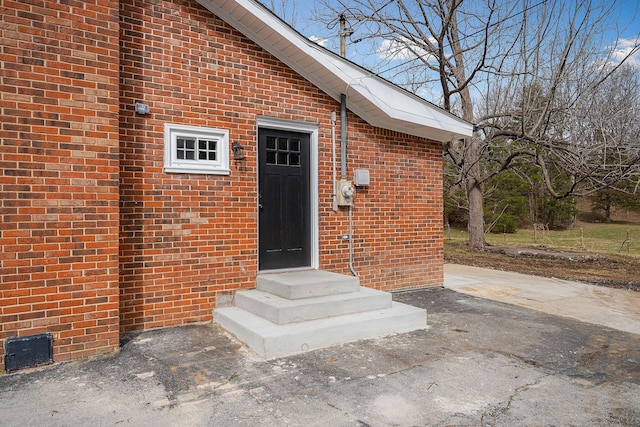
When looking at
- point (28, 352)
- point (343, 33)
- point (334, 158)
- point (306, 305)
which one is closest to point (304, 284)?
point (306, 305)

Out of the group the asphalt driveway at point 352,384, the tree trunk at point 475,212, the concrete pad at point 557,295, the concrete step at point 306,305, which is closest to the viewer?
the asphalt driveway at point 352,384

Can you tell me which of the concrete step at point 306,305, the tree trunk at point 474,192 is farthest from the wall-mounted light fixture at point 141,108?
the tree trunk at point 474,192

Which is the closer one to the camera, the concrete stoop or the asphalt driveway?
the asphalt driveway

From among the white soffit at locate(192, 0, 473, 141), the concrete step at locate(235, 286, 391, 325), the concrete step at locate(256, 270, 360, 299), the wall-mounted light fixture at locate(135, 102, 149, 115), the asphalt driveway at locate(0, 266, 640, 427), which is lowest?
the asphalt driveway at locate(0, 266, 640, 427)

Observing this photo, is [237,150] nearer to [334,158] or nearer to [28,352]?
[334,158]

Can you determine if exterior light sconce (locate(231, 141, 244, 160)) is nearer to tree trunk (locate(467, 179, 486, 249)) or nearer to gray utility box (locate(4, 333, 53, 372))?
gray utility box (locate(4, 333, 53, 372))

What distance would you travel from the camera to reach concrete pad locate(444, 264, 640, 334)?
5805 mm

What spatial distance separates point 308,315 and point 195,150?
2.45m

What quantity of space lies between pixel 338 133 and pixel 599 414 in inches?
185

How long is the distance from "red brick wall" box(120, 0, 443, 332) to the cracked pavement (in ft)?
1.98

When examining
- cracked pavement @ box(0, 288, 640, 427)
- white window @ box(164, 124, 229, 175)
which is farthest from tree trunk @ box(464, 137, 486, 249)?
white window @ box(164, 124, 229, 175)

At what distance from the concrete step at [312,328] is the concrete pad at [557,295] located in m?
2.53

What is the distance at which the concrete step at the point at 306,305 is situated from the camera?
4.48 meters

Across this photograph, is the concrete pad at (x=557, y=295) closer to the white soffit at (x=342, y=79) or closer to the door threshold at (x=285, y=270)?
the white soffit at (x=342, y=79)
